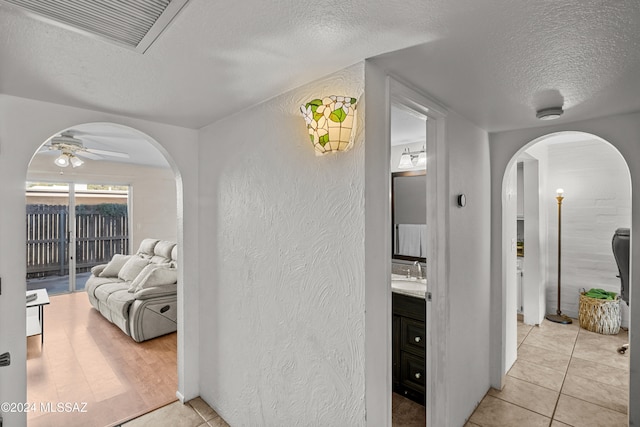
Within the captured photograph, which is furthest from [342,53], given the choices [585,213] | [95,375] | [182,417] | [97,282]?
[97,282]

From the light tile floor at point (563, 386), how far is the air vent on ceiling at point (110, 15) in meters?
2.93

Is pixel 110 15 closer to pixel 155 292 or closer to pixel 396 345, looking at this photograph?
pixel 396 345

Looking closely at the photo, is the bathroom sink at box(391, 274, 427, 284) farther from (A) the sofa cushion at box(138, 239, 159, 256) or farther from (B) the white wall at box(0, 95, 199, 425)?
(A) the sofa cushion at box(138, 239, 159, 256)

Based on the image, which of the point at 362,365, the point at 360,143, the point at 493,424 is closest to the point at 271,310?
the point at 362,365

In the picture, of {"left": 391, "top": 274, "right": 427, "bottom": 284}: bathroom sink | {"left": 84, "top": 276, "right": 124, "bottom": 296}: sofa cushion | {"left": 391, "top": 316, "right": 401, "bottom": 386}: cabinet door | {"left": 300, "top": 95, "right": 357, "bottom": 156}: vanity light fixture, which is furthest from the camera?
{"left": 84, "top": 276, "right": 124, "bottom": 296}: sofa cushion

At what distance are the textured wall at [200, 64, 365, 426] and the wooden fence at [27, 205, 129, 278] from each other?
199 inches

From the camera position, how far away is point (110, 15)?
965 mm

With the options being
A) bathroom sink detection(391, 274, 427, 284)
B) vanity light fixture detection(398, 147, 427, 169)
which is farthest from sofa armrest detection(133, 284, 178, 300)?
vanity light fixture detection(398, 147, 427, 169)

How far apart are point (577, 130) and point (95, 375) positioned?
4.51 metres

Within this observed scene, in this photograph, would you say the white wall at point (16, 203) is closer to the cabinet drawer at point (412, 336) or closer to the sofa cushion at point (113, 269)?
the cabinet drawer at point (412, 336)

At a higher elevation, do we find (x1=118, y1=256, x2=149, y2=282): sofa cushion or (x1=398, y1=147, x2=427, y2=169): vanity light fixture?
→ (x1=398, y1=147, x2=427, y2=169): vanity light fixture

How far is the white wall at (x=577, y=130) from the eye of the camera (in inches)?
76.7

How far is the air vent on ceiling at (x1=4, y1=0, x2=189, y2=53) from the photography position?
909mm

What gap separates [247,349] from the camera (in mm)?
1950
